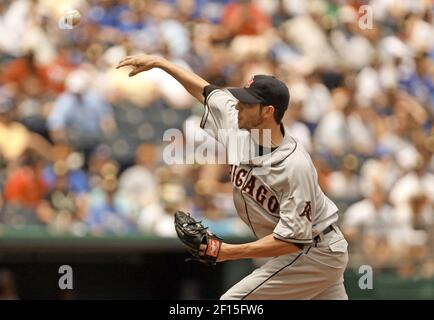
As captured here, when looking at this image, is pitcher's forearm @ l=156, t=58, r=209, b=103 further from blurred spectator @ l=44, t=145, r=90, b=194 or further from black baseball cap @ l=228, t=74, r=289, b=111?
blurred spectator @ l=44, t=145, r=90, b=194

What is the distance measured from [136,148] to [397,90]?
11.1ft

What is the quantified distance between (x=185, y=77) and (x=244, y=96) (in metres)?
0.58

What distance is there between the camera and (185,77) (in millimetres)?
6484

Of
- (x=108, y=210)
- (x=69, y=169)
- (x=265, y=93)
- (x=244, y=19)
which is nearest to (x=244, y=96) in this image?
(x=265, y=93)

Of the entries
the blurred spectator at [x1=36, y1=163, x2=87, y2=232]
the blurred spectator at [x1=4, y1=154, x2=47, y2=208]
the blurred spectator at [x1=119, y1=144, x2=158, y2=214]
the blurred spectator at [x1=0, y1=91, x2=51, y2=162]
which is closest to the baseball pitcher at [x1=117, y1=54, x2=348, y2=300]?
the blurred spectator at [x1=36, y1=163, x2=87, y2=232]

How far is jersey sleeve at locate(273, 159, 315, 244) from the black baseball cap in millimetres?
372

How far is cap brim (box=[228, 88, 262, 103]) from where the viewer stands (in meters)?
5.98

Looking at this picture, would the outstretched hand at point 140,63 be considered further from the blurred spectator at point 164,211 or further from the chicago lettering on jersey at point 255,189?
the blurred spectator at point 164,211

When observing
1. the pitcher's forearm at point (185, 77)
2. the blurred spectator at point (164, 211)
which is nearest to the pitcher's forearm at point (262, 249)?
the pitcher's forearm at point (185, 77)

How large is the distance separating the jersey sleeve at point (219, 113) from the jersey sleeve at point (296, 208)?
613 millimetres

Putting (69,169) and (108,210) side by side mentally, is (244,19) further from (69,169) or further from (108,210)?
(108,210)

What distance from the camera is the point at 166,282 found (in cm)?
998
